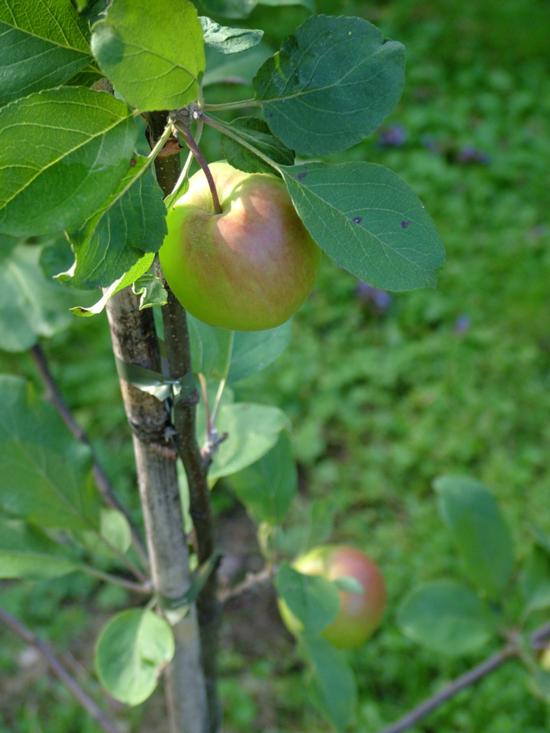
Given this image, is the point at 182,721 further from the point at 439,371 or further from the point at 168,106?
the point at 439,371

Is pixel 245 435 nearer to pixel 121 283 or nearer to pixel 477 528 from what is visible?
pixel 121 283

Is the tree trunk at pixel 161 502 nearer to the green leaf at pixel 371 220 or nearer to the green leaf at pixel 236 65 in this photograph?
the green leaf at pixel 371 220

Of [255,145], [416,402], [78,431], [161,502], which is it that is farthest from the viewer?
[416,402]

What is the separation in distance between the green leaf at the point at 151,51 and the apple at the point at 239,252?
3.4 inches

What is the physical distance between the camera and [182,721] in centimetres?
89

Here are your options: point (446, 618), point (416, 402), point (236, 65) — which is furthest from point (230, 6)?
point (416, 402)

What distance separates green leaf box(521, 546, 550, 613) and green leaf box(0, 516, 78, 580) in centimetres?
62

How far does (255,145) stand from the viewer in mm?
496

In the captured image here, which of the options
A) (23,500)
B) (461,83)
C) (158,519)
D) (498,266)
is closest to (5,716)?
(23,500)

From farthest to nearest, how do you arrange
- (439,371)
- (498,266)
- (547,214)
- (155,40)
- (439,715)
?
(547,214) → (498,266) → (439,371) → (439,715) → (155,40)

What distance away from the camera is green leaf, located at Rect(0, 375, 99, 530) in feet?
2.61

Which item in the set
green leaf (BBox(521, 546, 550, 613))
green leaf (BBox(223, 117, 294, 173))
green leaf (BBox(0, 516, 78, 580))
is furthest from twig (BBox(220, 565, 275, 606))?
green leaf (BBox(223, 117, 294, 173))

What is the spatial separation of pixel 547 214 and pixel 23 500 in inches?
89.0

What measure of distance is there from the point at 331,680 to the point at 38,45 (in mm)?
799
